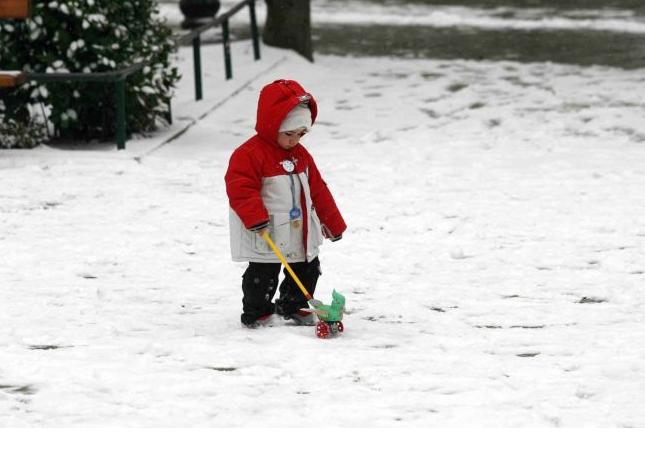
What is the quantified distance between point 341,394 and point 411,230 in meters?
3.64

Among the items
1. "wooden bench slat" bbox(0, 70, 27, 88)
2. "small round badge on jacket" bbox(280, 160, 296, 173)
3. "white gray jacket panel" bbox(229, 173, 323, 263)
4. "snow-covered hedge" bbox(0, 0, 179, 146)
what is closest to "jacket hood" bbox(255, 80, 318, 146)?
"small round badge on jacket" bbox(280, 160, 296, 173)

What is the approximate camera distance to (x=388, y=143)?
39.4ft

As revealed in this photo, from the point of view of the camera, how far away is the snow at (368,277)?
5262 mm

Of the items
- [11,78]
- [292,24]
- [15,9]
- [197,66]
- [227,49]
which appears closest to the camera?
[11,78]

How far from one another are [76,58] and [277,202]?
538cm

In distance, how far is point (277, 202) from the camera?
638 centimetres

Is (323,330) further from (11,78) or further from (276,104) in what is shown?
(11,78)

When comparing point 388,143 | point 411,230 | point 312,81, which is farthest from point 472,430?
point 312,81

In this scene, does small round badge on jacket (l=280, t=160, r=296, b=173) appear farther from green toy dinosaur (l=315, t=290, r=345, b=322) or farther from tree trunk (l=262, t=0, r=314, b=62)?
tree trunk (l=262, t=0, r=314, b=62)

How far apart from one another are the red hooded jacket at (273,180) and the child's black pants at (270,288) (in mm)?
130

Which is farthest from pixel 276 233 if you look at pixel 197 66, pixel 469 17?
pixel 469 17

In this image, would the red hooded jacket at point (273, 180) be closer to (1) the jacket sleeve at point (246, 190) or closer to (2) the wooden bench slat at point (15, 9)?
(1) the jacket sleeve at point (246, 190)

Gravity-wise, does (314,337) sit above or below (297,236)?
below

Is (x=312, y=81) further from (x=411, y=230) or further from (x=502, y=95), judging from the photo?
(x=411, y=230)
